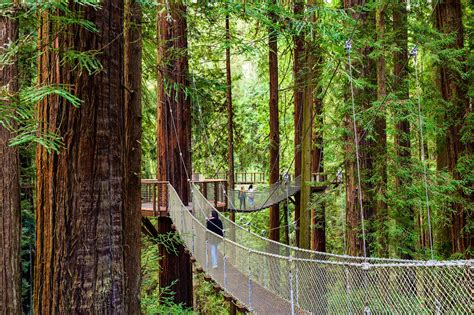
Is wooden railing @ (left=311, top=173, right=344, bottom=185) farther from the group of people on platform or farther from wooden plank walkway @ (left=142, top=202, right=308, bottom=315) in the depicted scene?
wooden plank walkway @ (left=142, top=202, right=308, bottom=315)

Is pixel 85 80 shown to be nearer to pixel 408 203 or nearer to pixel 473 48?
pixel 408 203

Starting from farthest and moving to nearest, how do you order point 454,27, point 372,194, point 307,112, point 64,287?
1. point 454,27
2. point 372,194
3. point 307,112
4. point 64,287

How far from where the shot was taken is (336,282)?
3.05 meters

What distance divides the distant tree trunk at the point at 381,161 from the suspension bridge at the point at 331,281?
53 centimetres

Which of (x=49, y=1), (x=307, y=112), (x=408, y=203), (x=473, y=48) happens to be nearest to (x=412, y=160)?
(x=408, y=203)

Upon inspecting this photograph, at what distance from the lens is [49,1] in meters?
1.31

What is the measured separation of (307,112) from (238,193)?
13.6 ft

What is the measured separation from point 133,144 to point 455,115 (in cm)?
440

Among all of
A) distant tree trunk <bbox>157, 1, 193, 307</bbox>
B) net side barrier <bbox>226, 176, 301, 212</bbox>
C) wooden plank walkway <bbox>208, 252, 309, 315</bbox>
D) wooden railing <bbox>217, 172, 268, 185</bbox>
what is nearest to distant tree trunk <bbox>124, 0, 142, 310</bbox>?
wooden plank walkway <bbox>208, 252, 309, 315</bbox>

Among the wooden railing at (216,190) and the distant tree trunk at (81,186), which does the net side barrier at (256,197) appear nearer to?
the wooden railing at (216,190)

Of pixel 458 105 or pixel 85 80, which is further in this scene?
pixel 458 105

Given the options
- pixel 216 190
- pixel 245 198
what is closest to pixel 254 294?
pixel 216 190

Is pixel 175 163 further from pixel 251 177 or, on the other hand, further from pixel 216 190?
pixel 251 177

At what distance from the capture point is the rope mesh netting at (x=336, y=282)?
8.48ft
